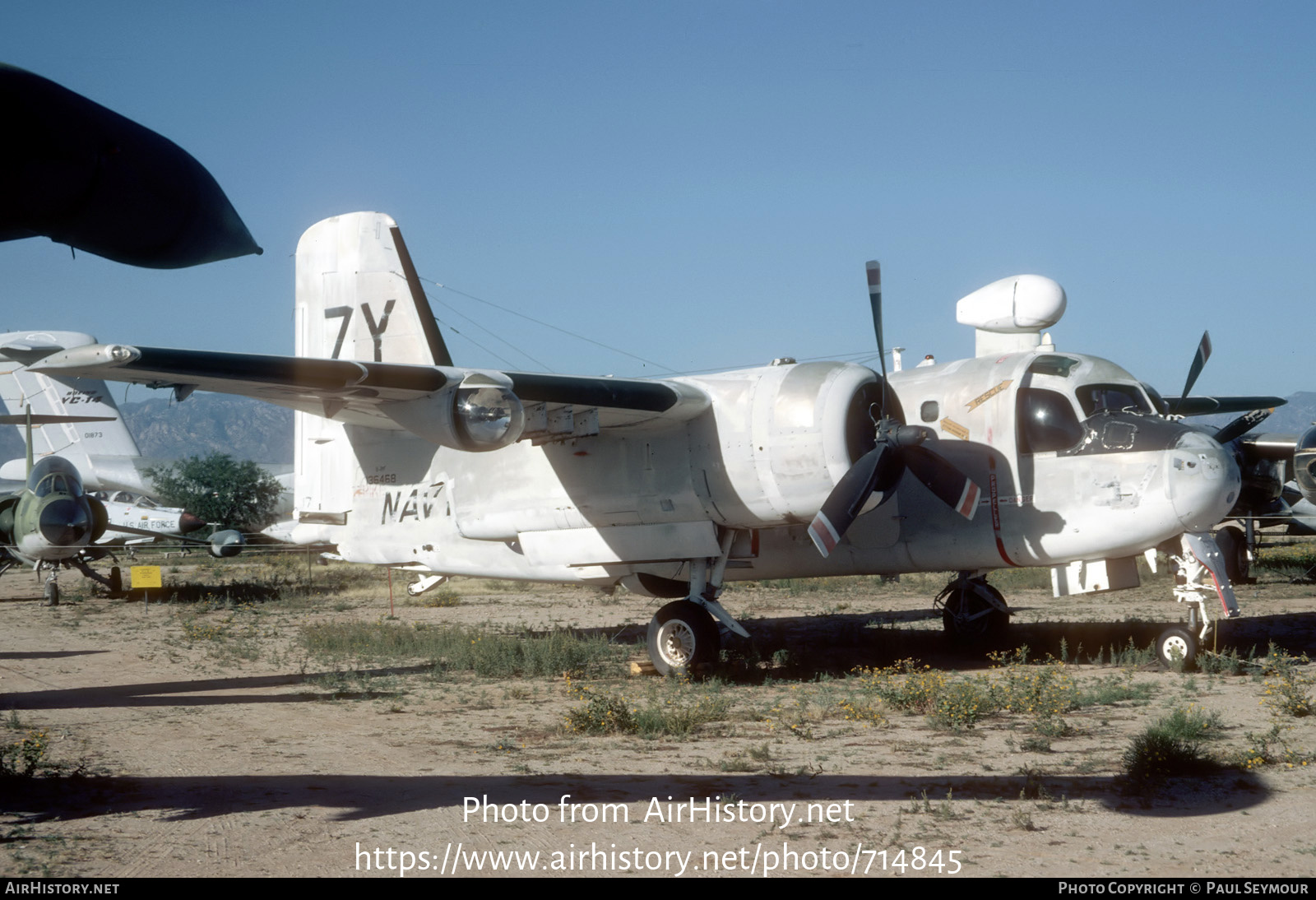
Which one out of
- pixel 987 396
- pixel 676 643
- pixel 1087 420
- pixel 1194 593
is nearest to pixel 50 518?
pixel 676 643

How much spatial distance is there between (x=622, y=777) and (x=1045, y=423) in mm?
6939

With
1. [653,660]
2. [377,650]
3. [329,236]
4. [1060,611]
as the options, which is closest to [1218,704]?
[653,660]

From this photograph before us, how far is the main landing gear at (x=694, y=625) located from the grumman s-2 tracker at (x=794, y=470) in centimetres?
3

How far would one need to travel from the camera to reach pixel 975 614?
47.7ft

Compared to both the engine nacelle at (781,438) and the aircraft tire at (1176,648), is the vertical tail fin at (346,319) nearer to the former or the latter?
the engine nacelle at (781,438)

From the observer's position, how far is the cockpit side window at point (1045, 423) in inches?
461

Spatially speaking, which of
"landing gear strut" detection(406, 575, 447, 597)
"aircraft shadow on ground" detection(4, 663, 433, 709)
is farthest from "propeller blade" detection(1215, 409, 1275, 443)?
"aircraft shadow on ground" detection(4, 663, 433, 709)

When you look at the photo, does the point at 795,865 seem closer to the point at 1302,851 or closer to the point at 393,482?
the point at 1302,851

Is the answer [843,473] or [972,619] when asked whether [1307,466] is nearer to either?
[972,619]

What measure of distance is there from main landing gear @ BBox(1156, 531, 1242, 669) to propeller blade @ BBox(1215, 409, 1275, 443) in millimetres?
5373

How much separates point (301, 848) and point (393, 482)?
9944mm

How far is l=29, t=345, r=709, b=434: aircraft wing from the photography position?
866 centimetres

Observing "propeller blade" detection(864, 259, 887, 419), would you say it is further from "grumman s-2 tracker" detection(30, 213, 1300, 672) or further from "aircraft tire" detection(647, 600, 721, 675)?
"aircraft tire" detection(647, 600, 721, 675)

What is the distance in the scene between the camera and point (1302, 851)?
216 inches
